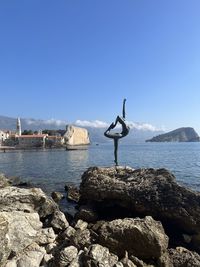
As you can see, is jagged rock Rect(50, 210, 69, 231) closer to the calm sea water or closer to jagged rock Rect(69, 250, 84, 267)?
jagged rock Rect(69, 250, 84, 267)

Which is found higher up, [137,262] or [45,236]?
[45,236]

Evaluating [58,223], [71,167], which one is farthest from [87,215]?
[71,167]

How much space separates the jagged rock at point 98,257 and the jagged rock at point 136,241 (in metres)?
0.64

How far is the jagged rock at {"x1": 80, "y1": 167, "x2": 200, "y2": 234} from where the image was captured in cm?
1449

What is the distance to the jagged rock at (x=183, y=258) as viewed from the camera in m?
11.5

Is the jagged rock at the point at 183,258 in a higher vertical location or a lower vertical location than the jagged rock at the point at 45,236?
lower

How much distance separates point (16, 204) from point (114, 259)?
19.9ft

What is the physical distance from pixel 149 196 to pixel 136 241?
368 cm

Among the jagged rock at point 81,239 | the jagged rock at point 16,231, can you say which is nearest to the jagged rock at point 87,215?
the jagged rock at point 16,231

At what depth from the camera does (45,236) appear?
12.8 metres

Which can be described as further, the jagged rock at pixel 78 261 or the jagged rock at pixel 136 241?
the jagged rock at pixel 136 241

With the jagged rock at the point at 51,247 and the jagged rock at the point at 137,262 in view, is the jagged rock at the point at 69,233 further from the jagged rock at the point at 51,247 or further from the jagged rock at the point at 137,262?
the jagged rock at the point at 137,262

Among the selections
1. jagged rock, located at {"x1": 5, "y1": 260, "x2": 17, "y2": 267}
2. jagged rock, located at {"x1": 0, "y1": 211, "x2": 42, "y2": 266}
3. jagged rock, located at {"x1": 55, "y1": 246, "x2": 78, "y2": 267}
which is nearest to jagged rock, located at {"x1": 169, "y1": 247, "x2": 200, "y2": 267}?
jagged rock, located at {"x1": 55, "y1": 246, "x2": 78, "y2": 267}

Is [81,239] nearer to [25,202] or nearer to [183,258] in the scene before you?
[183,258]
